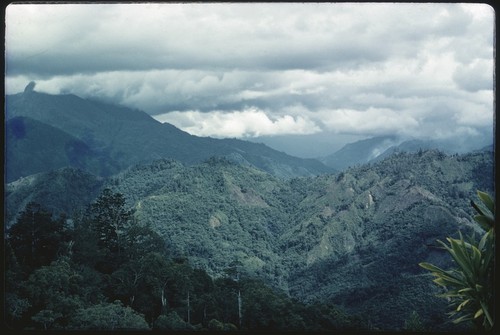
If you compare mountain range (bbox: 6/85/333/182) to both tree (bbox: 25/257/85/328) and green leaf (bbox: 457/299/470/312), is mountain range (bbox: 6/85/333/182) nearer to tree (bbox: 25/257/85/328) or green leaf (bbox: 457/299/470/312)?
tree (bbox: 25/257/85/328)

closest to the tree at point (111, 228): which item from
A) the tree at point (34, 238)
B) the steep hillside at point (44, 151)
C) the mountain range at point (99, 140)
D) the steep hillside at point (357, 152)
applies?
the tree at point (34, 238)

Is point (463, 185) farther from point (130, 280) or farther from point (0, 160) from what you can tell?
point (0, 160)

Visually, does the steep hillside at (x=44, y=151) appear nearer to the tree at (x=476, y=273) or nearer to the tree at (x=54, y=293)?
the tree at (x=54, y=293)

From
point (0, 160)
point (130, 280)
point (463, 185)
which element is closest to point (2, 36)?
point (0, 160)

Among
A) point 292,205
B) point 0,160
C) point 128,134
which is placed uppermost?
point 128,134

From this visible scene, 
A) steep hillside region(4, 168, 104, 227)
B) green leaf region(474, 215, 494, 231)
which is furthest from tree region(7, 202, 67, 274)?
steep hillside region(4, 168, 104, 227)

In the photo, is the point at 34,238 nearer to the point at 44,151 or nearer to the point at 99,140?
the point at 44,151
